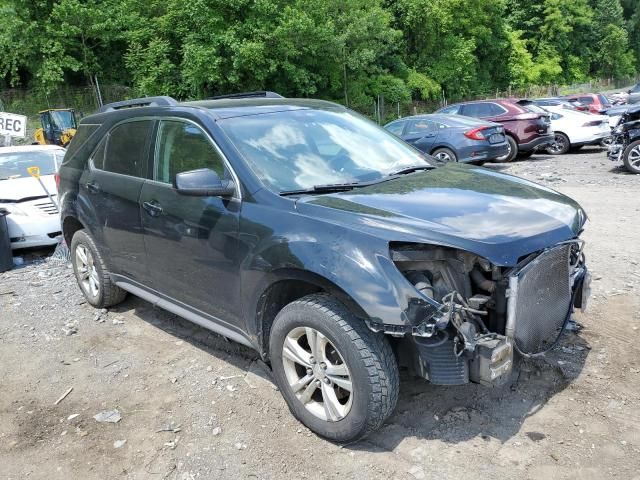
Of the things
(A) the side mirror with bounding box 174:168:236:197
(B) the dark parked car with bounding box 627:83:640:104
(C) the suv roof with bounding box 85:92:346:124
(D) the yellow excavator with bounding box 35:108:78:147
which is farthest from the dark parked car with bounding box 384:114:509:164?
(D) the yellow excavator with bounding box 35:108:78:147

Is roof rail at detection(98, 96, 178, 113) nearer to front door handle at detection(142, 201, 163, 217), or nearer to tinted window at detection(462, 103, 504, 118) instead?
front door handle at detection(142, 201, 163, 217)

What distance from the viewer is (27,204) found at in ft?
25.2

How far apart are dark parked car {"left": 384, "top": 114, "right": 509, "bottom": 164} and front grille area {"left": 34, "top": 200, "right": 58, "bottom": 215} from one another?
7723 millimetres

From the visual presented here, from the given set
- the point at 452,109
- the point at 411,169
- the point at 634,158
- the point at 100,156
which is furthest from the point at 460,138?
the point at 100,156

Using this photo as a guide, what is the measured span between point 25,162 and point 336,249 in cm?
773

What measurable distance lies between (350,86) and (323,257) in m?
33.4

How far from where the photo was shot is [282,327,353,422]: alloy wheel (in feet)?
9.92

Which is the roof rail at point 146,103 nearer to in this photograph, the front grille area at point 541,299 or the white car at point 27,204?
the front grille area at point 541,299

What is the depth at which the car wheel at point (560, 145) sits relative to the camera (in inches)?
624

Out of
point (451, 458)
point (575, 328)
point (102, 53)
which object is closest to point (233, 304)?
point (451, 458)

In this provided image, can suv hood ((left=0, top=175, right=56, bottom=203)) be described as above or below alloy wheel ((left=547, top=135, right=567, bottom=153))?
above

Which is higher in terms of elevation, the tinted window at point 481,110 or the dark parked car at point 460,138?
the tinted window at point 481,110

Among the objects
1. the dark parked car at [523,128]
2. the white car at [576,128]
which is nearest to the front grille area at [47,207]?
the dark parked car at [523,128]

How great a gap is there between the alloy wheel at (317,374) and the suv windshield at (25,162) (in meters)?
6.95
